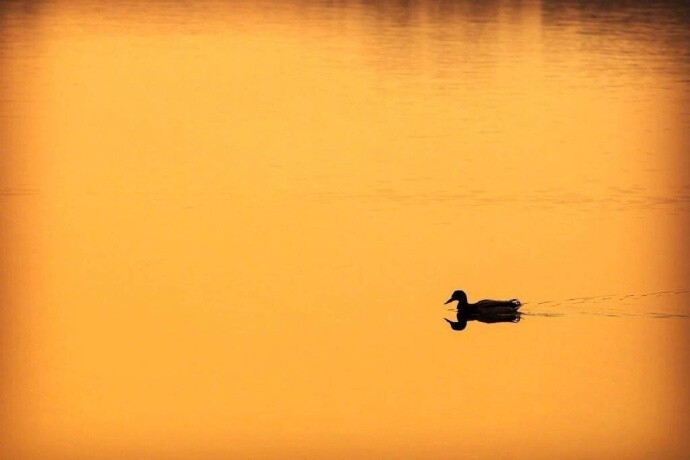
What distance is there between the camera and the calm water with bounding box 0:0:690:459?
405 inches

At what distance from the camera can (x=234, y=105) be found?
19453 mm

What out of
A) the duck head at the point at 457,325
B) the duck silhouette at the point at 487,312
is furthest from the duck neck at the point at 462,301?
the duck head at the point at 457,325

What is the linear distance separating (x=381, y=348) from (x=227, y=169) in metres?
5.29

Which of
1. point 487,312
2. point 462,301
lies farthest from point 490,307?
point 462,301

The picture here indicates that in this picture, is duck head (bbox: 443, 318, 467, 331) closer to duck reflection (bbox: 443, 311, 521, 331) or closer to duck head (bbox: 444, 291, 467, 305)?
duck reflection (bbox: 443, 311, 521, 331)

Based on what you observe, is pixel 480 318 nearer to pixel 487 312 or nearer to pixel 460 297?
pixel 487 312

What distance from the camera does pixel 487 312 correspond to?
11430 mm

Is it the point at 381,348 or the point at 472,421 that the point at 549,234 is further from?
the point at 472,421

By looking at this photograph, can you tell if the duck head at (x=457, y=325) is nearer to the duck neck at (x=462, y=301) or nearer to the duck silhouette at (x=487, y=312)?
the duck silhouette at (x=487, y=312)

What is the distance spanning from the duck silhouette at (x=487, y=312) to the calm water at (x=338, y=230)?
0.13 meters

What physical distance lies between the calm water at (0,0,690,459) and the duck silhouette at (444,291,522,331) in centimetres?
13

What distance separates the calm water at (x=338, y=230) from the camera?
1030 centimetres

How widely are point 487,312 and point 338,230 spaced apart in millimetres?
2666

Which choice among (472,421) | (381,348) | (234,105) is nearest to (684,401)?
(472,421)
